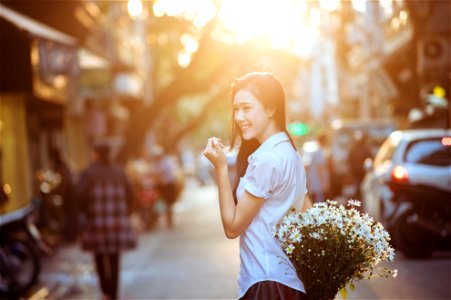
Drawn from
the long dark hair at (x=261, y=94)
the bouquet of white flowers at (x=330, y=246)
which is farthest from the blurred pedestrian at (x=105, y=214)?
the bouquet of white flowers at (x=330, y=246)

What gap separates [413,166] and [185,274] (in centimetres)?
345

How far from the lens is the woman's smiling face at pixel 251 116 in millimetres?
4559

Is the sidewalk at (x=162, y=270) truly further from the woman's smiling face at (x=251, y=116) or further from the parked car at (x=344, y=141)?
the woman's smiling face at (x=251, y=116)

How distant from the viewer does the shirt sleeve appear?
4.38m

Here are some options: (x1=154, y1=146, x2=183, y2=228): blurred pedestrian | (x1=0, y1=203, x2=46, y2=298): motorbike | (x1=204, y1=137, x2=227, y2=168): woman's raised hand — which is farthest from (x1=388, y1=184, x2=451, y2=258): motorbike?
(x1=154, y1=146, x2=183, y2=228): blurred pedestrian

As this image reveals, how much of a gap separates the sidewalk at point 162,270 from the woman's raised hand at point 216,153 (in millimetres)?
6247

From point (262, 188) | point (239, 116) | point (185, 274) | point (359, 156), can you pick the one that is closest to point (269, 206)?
point (262, 188)

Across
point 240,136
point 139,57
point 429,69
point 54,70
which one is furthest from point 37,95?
point 139,57

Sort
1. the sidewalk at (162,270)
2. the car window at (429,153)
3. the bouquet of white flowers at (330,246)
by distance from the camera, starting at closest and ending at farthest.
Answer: the bouquet of white flowers at (330,246) → the sidewalk at (162,270) → the car window at (429,153)

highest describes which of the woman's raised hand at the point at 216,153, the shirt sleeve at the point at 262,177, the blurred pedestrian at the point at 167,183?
the woman's raised hand at the point at 216,153

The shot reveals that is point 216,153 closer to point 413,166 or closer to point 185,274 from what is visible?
point 185,274

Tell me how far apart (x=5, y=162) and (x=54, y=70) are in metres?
2.06

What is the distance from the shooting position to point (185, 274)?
512 inches

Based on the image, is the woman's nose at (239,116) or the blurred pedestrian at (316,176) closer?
the woman's nose at (239,116)
